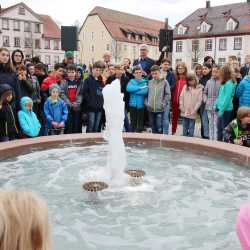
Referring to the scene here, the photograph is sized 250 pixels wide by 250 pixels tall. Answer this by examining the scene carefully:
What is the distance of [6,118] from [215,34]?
52678mm

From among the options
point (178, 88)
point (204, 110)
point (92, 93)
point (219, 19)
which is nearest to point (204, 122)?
point (204, 110)

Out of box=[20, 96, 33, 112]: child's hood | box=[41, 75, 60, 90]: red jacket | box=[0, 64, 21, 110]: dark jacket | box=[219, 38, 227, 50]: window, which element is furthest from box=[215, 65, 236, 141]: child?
box=[219, 38, 227, 50]: window

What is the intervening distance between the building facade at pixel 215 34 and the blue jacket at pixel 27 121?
1929 inches

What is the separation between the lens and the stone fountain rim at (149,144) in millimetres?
6043

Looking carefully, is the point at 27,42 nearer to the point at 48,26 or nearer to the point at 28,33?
the point at 28,33

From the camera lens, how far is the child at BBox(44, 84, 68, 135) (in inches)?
332

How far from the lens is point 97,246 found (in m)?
3.46

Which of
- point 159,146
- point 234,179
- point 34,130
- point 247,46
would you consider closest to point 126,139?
point 159,146

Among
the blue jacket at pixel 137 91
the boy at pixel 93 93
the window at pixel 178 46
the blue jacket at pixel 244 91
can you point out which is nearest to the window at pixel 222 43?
the window at pixel 178 46

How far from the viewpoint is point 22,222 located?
54.3 inches

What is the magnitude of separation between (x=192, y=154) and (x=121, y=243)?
3338 millimetres

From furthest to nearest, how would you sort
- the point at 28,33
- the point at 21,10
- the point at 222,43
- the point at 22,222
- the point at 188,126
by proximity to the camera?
the point at 28,33 < the point at 21,10 < the point at 222,43 < the point at 188,126 < the point at 22,222

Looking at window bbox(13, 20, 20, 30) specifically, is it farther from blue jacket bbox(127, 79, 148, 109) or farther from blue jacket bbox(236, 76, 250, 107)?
blue jacket bbox(236, 76, 250, 107)

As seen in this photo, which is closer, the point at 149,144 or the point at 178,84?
the point at 149,144
